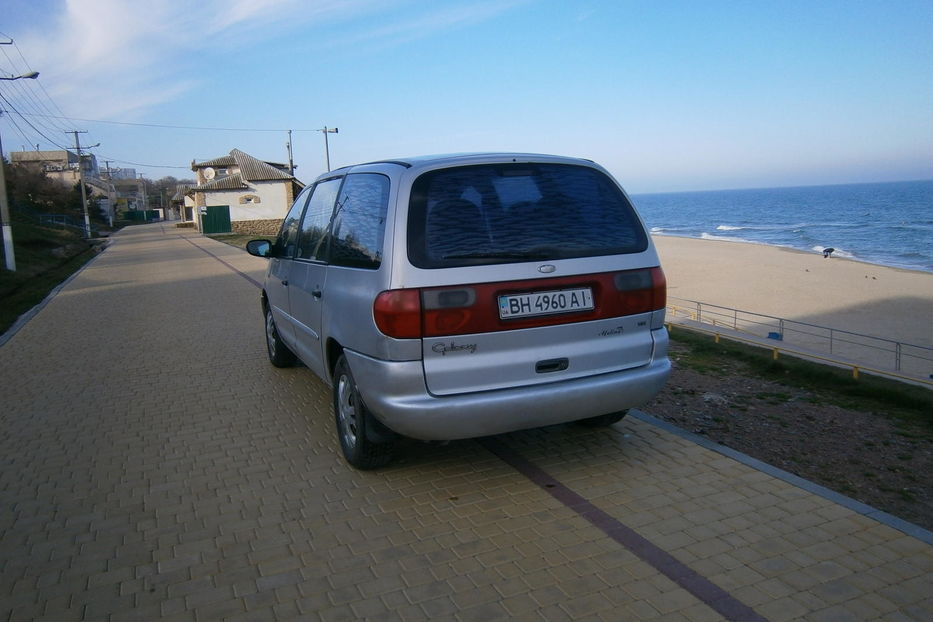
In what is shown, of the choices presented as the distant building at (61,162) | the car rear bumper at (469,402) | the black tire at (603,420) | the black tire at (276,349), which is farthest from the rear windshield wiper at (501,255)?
the distant building at (61,162)

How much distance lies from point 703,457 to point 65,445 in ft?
15.4

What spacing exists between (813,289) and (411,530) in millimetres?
28458

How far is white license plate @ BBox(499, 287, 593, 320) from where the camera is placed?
380 centimetres

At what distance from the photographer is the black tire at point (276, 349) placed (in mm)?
7289

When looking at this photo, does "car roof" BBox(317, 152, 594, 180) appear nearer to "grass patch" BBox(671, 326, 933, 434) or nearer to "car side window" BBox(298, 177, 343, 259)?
"car side window" BBox(298, 177, 343, 259)

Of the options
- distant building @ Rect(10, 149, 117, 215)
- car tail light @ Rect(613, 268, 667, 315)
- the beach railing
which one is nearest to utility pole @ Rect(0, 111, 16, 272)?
the beach railing

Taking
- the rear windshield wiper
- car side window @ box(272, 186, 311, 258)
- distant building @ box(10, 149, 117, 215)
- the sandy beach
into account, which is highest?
distant building @ box(10, 149, 117, 215)

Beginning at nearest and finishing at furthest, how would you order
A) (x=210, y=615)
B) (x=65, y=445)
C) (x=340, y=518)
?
(x=210, y=615), (x=340, y=518), (x=65, y=445)

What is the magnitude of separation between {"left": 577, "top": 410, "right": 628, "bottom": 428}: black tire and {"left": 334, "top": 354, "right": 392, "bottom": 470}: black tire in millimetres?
1563

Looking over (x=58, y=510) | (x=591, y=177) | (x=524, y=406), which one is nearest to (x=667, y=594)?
(x=524, y=406)

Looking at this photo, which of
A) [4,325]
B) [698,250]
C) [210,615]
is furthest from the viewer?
[698,250]

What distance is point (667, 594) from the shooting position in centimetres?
297

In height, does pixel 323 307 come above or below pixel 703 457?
above

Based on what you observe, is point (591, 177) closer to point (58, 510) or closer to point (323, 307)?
point (323, 307)
